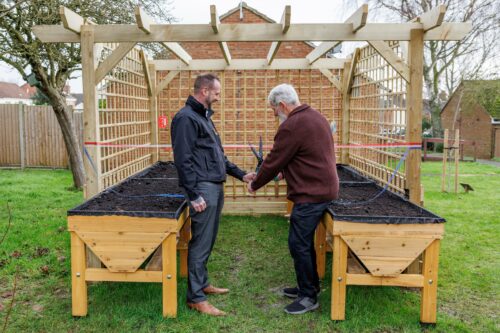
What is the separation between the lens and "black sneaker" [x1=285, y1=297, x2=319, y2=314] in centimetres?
358

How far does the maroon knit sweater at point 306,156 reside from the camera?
342cm

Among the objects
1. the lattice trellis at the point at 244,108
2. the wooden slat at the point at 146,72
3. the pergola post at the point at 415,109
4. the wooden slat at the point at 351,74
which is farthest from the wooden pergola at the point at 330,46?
the lattice trellis at the point at 244,108

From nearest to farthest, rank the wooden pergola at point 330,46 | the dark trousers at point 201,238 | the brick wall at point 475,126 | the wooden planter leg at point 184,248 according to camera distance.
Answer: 1. the dark trousers at point 201,238
2. the wooden pergola at point 330,46
3. the wooden planter leg at point 184,248
4. the brick wall at point 475,126

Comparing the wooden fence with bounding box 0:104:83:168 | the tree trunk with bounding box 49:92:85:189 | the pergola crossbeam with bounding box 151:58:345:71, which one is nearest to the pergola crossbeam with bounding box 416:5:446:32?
the pergola crossbeam with bounding box 151:58:345:71

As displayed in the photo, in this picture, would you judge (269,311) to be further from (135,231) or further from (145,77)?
(145,77)

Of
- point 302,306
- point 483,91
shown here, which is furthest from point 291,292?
point 483,91

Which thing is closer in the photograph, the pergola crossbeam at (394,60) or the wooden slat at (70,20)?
the wooden slat at (70,20)

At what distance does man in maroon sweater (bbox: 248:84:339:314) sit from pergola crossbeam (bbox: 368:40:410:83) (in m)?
1.13

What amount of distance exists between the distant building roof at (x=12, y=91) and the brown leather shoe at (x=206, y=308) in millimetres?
48891

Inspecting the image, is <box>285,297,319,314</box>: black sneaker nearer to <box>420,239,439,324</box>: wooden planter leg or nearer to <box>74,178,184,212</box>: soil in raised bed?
<box>420,239,439,324</box>: wooden planter leg

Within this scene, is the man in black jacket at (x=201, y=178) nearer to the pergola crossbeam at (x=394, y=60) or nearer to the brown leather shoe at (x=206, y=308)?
the brown leather shoe at (x=206, y=308)

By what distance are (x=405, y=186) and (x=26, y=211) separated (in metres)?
5.74

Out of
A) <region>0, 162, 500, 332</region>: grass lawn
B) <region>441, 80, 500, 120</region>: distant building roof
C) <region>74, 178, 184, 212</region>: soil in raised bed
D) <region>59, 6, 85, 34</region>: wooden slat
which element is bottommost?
<region>0, 162, 500, 332</region>: grass lawn

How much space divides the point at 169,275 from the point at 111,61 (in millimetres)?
1985
